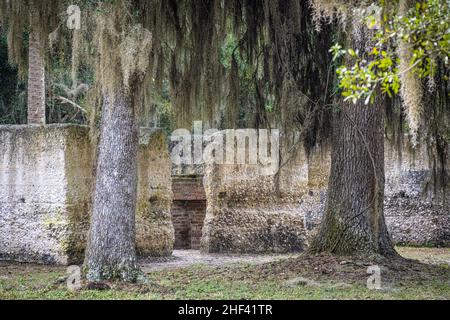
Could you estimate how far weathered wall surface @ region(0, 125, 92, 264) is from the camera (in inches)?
352

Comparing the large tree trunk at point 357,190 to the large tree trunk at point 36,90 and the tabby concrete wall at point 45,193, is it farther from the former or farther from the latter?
the large tree trunk at point 36,90

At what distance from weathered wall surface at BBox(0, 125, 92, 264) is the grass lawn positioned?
1.87ft

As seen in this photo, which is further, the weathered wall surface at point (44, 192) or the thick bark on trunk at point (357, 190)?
the weathered wall surface at point (44, 192)

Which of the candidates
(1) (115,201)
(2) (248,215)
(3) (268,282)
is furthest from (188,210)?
(1) (115,201)

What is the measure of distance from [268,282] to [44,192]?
12.2 ft

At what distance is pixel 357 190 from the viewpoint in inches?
303

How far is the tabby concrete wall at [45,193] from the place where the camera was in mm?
8930

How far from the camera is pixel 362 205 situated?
25.1 ft

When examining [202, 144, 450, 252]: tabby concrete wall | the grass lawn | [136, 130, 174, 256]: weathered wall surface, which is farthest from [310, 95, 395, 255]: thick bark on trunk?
[136, 130, 174, 256]: weathered wall surface

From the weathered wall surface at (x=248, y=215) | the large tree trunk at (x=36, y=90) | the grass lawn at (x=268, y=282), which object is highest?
the large tree trunk at (x=36, y=90)

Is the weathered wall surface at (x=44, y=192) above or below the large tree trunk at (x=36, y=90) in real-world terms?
below

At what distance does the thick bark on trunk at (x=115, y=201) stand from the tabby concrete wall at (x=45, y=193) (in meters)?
2.31

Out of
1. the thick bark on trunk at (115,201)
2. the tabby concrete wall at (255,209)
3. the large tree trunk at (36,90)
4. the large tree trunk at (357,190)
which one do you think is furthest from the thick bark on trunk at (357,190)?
the large tree trunk at (36,90)
